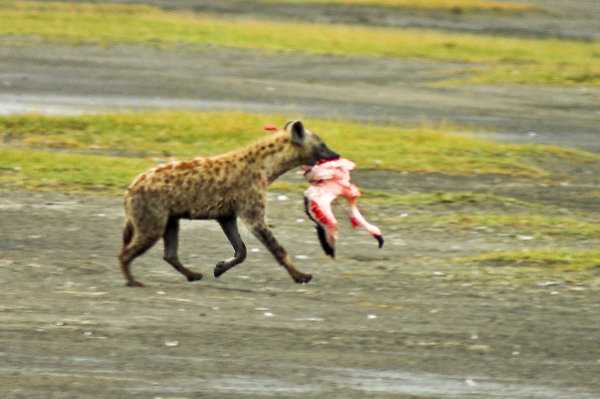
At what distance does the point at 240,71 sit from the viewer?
23.7 metres

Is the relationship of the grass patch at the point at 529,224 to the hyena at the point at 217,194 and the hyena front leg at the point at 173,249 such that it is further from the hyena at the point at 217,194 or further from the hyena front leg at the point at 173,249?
the hyena front leg at the point at 173,249

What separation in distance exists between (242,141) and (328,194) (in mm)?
6804

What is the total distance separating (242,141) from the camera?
15391mm

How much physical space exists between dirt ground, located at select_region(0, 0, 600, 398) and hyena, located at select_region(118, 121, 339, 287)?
1.03 feet

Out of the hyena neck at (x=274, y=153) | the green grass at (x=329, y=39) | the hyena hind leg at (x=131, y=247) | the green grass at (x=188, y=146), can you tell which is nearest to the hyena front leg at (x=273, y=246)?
the hyena neck at (x=274, y=153)

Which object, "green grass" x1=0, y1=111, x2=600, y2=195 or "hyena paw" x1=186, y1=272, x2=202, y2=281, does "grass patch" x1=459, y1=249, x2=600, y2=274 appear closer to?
"hyena paw" x1=186, y1=272, x2=202, y2=281

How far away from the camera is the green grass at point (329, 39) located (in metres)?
24.3

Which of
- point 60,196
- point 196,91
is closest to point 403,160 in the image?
point 60,196

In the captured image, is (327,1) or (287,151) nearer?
(287,151)

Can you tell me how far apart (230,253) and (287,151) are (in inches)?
66.7

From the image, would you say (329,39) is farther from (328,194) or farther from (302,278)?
(302,278)

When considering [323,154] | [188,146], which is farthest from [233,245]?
[188,146]

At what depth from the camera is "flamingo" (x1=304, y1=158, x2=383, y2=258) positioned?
8.65 meters

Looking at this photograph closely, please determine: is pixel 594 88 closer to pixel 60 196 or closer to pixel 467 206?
pixel 467 206
